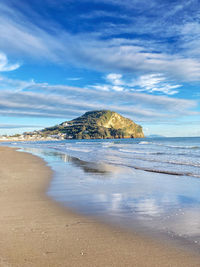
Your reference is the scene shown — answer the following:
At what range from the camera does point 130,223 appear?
5570 millimetres

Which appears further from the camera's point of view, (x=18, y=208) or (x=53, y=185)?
(x=53, y=185)

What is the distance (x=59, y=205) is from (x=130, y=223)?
8.81 feet

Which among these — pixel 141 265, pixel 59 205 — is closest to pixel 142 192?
pixel 59 205

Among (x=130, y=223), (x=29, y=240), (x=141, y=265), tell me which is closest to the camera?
(x=141, y=265)

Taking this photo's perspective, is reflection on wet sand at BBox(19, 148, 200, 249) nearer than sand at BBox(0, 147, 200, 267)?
No

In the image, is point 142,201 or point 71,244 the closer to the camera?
point 71,244

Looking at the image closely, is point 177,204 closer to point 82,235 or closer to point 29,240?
point 82,235

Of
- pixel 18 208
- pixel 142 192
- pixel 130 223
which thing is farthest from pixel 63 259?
pixel 142 192

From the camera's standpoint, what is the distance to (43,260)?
372cm

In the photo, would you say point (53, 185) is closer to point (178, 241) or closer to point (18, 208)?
point (18, 208)

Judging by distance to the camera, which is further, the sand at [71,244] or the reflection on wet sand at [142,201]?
the reflection on wet sand at [142,201]

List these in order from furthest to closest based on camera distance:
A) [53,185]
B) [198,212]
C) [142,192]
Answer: [53,185] → [142,192] → [198,212]

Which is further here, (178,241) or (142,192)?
(142,192)

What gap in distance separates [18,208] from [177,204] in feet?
16.8
